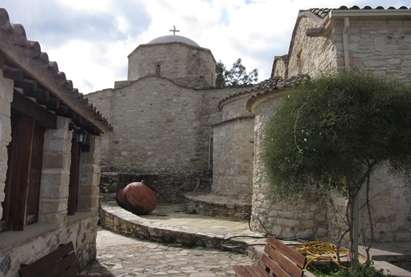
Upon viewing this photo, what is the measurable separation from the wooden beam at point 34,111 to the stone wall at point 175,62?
16.6 m

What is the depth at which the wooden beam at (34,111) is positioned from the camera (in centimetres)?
371

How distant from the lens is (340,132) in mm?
4160

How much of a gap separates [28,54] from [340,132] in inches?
121

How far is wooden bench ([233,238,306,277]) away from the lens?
11.7 feet

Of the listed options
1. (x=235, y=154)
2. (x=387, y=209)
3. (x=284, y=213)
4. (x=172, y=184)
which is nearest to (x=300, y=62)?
(x=235, y=154)

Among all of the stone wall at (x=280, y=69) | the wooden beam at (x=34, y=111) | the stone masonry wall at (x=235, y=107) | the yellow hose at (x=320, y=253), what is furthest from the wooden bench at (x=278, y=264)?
the stone wall at (x=280, y=69)

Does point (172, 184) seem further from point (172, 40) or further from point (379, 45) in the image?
point (379, 45)

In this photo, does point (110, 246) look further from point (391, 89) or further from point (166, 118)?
point (166, 118)

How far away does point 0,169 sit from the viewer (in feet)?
10.2

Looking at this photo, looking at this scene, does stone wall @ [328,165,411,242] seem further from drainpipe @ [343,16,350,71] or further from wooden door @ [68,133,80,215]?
wooden door @ [68,133,80,215]

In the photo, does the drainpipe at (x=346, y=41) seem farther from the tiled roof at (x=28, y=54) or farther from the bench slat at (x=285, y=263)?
the tiled roof at (x=28, y=54)

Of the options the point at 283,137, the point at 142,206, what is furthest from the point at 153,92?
the point at 283,137

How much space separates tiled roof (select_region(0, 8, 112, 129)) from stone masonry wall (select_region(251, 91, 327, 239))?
452 cm

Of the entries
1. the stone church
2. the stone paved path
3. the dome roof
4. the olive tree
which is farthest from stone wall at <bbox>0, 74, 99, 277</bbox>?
the dome roof
